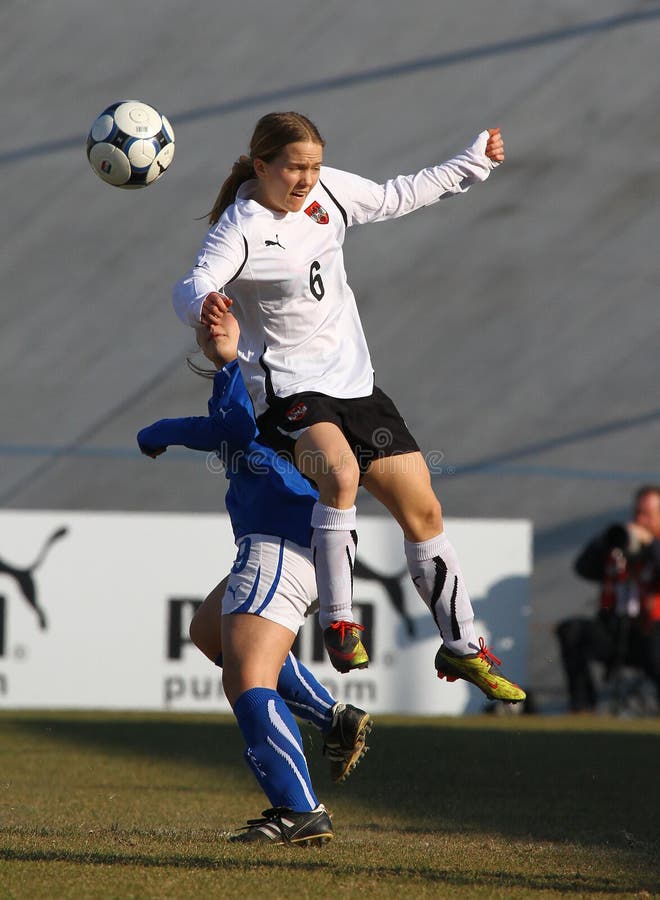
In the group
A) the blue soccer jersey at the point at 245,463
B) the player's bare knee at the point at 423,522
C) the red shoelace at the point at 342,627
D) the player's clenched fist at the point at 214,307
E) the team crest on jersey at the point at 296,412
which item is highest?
the player's clenched fist at the point at 214,307

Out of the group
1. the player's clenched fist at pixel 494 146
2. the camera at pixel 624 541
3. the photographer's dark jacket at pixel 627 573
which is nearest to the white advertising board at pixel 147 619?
the photographer's dark jacket at pixel 627 573

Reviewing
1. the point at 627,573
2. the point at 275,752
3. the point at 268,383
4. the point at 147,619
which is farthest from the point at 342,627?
the point at 627,573

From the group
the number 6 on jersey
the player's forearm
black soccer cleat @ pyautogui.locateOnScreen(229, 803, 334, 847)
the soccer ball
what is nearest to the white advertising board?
the soccer ball

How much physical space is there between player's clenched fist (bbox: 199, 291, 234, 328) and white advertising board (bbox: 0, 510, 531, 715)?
20.7ft

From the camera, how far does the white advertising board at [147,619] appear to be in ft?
34.5

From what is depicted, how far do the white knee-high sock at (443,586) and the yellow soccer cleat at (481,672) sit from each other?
0.05 meters

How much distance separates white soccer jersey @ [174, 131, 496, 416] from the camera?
461cm

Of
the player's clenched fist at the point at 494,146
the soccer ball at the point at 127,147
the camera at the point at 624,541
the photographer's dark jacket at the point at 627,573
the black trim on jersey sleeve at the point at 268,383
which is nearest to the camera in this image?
the black trim on jersey sleeve at the point at 268,383

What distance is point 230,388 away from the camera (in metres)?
4.63

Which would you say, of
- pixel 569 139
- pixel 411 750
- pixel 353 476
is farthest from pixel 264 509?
pixel 569 139

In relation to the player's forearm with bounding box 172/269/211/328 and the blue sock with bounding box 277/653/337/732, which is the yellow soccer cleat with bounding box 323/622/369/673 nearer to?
the blue sock with bounding box 277/653/337/732

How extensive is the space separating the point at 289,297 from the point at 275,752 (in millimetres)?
1409

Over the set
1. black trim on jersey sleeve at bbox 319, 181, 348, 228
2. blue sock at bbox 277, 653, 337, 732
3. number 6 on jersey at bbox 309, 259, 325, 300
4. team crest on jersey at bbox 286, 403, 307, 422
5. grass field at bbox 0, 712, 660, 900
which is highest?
black trim on jersey sleeve at bbox 319, 181, 348, 228

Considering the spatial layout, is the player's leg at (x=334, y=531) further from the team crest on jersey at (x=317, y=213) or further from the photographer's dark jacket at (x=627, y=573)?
the photographer's dark jacket at (x=627, y=573)
